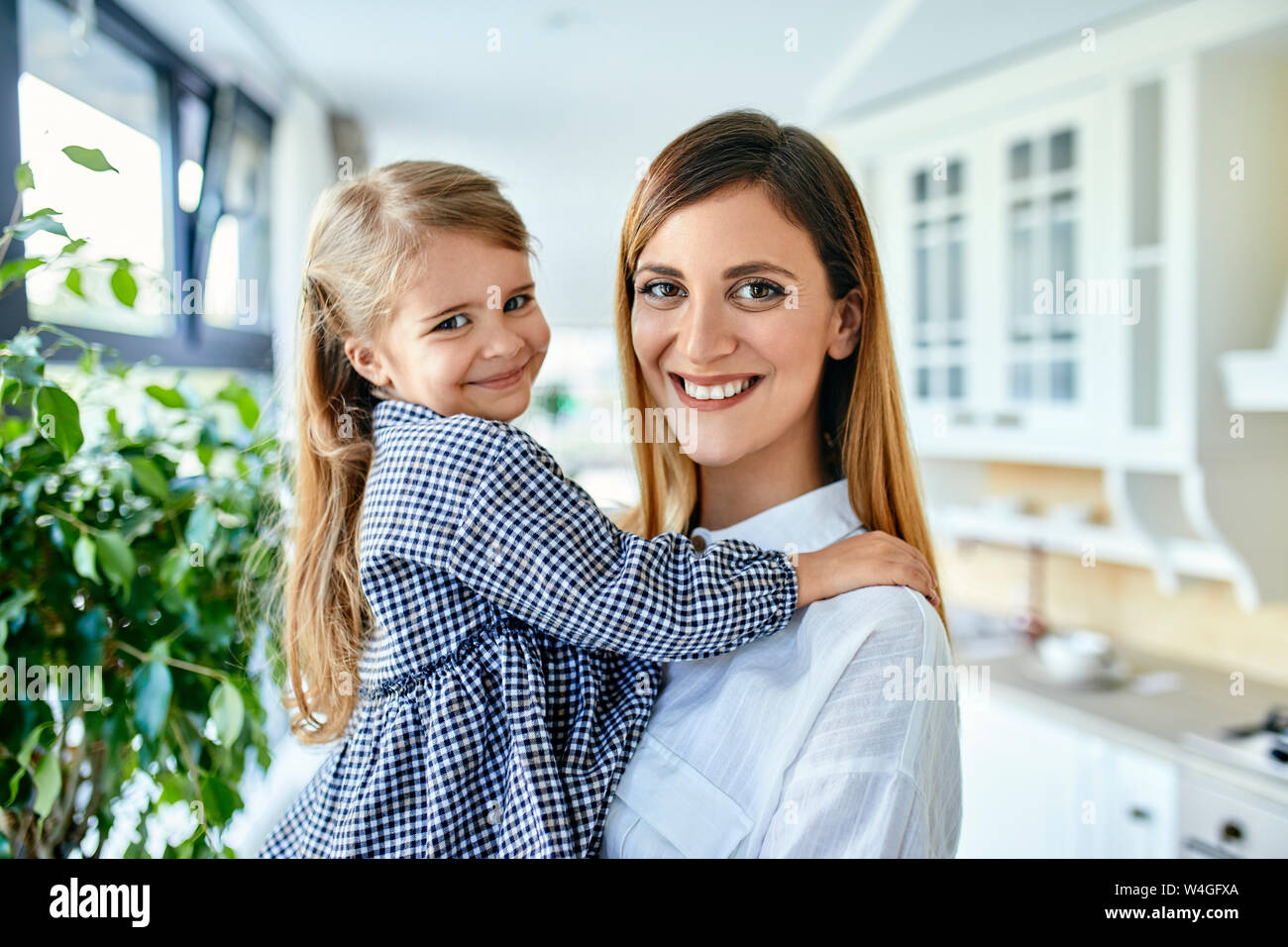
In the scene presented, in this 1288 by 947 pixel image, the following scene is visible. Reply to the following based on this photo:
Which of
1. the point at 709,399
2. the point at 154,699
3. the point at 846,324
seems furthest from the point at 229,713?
the point at 846,324

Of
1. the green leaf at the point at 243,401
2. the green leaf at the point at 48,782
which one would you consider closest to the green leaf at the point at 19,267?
the green leaf at the point at 243,401

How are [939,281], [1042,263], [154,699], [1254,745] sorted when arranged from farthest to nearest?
[939,281]
[1042,263]
[1254,745]
[154,699]

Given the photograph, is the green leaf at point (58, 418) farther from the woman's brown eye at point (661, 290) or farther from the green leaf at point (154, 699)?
the woman's brown eye at point (661, 290)

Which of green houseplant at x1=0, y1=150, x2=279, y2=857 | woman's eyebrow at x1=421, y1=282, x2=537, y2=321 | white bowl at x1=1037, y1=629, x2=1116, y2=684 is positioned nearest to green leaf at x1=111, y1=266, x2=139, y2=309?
green houseplant at x1=0, y1=150, x2=279, y2=857

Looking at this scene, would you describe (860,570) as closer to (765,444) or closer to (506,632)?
(765,444)

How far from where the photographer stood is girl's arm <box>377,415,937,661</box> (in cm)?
71

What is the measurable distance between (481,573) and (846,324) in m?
0.35

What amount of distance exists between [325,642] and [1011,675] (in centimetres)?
188

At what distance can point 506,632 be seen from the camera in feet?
2.49

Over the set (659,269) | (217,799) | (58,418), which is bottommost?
(217,799)

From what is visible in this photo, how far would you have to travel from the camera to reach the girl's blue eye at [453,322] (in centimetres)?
75

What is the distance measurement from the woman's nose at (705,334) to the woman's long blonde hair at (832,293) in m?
0.06

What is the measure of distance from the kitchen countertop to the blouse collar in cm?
132
